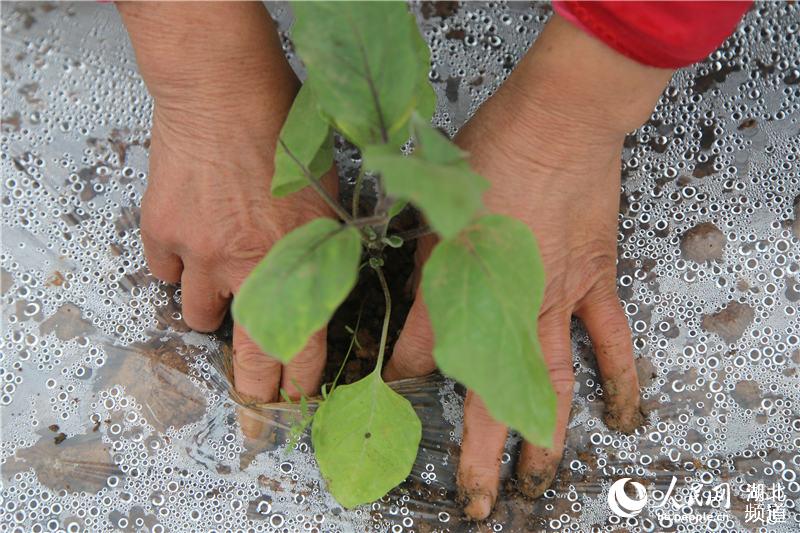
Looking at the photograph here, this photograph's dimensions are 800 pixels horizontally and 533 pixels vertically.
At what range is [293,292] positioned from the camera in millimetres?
472

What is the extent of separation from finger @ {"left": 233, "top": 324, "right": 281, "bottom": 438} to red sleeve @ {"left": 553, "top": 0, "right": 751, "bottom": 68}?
490mm

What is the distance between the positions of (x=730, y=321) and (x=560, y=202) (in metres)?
0.31

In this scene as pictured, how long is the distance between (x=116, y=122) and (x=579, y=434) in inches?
29.9

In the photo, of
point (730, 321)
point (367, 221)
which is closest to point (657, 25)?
point (367, 221)

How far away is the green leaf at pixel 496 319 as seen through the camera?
0.48 meters

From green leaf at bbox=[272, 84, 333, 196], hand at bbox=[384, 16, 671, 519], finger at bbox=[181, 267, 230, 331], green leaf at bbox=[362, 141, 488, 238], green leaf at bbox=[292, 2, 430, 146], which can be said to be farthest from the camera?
finger at bbox=[181, 267, 230, 331]

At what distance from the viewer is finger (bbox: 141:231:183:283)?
83 cm

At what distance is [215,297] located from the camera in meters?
0.83

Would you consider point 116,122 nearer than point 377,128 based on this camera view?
No

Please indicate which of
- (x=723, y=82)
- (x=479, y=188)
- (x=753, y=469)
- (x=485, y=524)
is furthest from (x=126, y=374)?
(x=723, y=82)

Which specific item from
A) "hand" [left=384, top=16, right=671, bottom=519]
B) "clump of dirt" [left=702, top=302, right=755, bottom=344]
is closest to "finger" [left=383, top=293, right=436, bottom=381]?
"hand" [left=384, top=16, right=671, bottom=519]

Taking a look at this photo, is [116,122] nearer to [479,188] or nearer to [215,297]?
[215,297]

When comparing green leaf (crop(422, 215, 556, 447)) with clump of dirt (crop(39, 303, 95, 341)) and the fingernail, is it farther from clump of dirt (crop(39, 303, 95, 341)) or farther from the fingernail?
clump of dirt (crop(39, 303, 95, 341))

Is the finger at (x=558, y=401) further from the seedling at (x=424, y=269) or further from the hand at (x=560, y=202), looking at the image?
the seedling at (x=424, y=269)
